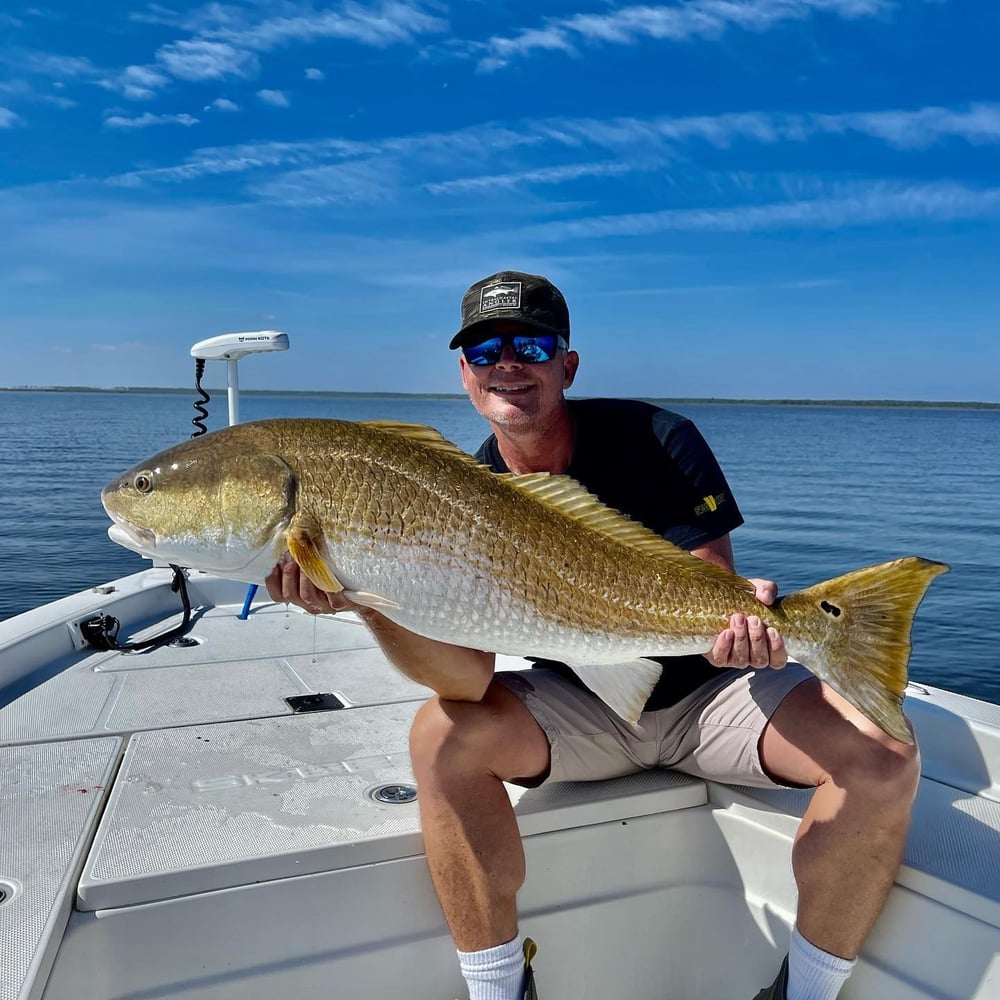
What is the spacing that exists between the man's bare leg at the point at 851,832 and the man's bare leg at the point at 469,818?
881 millimetres

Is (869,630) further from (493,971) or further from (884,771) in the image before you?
(493,971)

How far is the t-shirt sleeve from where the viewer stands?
3.24m

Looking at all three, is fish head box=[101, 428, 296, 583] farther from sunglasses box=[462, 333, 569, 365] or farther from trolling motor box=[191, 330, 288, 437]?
trolling motor box=[191, 330, 288, 437]

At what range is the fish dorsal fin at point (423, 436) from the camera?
8.87ft

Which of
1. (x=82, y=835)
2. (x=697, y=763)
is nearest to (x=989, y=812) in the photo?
(x=697, y=763)

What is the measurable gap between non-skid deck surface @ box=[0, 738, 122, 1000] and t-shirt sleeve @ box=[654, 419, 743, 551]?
2.17 m

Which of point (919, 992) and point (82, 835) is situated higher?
point (82, 835)

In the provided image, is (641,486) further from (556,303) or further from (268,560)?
(268,560)

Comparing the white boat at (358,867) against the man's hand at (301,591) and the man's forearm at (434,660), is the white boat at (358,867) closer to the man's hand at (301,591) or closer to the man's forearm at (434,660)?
the man's forearm at (434,660)

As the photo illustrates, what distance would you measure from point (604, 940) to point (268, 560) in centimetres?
174

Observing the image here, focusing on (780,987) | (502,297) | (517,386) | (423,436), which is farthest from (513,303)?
(780,987)

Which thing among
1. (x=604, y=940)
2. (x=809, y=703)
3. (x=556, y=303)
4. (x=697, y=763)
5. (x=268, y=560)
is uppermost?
(x=556, y=303)

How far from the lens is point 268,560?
8.72 feet

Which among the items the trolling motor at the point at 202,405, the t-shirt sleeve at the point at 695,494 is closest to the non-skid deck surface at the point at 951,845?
the t-shirt sleeve at the point at 695,494
